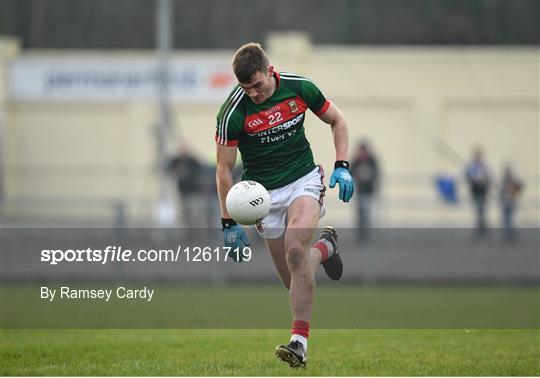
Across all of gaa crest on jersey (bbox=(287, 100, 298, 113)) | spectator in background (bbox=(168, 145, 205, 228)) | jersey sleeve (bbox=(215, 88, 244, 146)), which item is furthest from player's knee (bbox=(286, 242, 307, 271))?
spectator in background (bbox=(168, 145, 205, 228))

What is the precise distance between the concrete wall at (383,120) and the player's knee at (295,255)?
23017mm

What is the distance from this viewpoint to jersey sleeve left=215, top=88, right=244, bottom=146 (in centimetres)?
925

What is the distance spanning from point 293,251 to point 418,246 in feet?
37.1

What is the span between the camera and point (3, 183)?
1234 inches

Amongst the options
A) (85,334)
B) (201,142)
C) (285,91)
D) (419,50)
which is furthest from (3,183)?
(285,91)

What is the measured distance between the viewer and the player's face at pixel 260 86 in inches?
355

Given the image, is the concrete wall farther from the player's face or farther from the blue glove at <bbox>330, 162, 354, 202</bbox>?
the player's face

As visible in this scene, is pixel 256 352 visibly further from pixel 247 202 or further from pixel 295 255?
pixel 247 202

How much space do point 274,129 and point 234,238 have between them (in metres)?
0.90

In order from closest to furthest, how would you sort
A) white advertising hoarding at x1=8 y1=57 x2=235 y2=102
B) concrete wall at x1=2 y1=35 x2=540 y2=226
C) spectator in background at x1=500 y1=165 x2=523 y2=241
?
spectator in background at x1=500 y1=165 x2=523 y2=241, concrete wall at x1=2 y1=35 x2=540 y2=226, white advertising hoarding at x1=8 y1=57 x2=235 y2=102

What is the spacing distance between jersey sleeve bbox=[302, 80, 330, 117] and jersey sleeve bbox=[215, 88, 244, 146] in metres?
0.53

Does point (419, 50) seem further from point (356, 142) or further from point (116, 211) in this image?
point (116, 211)

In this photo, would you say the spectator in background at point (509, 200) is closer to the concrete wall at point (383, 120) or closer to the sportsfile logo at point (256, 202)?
the concrete wall at point (383, 120)

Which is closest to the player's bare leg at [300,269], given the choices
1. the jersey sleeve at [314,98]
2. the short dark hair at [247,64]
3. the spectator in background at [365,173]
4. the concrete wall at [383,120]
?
the jersey sleeve at [314,98]
